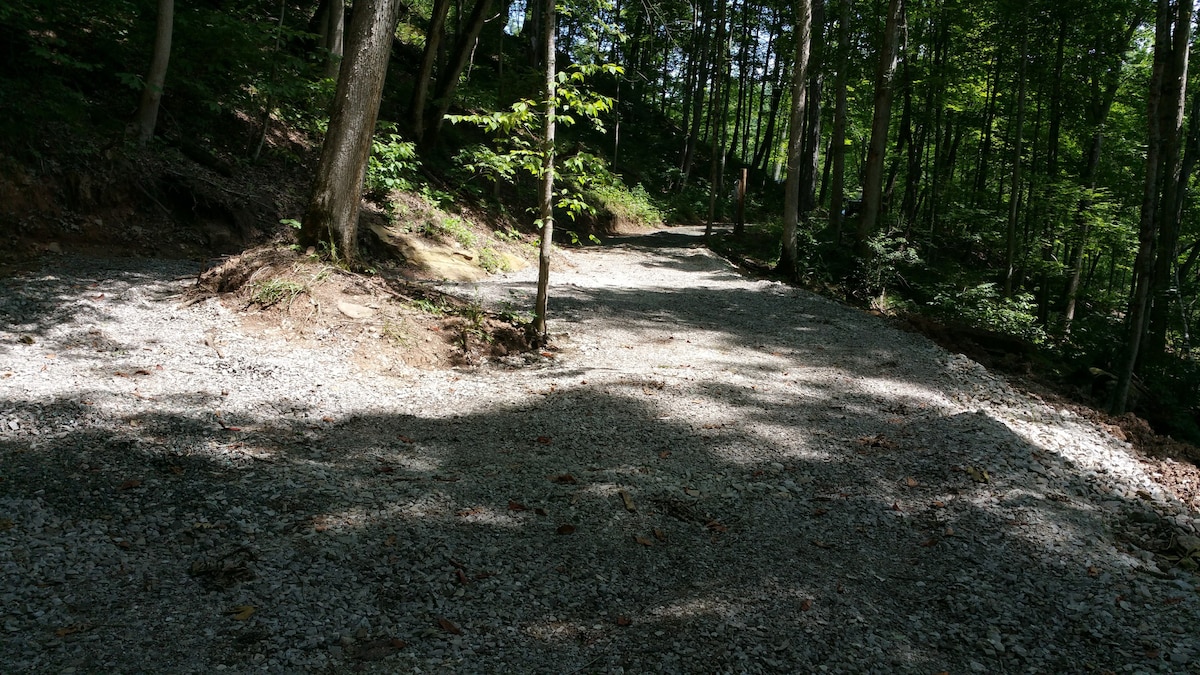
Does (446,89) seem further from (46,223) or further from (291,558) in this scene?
(291,558)

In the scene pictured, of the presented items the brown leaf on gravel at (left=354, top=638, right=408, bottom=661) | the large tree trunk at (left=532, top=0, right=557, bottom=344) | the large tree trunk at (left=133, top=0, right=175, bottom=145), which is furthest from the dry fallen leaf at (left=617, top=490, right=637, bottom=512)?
the large tree trunk at (left=133, top=0, right=175, bottom=145)

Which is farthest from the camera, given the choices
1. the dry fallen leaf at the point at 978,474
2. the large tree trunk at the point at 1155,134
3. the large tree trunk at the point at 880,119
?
the large tree trunk at the point at 880,119

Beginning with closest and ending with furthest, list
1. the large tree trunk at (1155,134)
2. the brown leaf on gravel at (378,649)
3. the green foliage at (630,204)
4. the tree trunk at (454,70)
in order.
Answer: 1. the brown leaf on gravel at (378,649)
2. the large tree trunk at (1155,134)
3. the tree trunk at (454,70)
4. the green foliage at (630,204)

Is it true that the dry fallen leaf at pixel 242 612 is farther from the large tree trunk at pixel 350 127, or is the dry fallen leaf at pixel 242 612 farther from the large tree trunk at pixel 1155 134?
the large tree trunk at pixel 1155 134

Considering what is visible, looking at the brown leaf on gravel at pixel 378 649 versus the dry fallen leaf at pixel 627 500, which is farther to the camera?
the dry fallen leaf at pixel 627 500

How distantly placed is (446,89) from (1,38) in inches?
349

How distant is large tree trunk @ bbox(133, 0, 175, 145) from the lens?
8.93 meters

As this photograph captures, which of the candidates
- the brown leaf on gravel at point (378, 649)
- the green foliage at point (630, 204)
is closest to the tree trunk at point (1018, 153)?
the green foliage at point (630, 204)

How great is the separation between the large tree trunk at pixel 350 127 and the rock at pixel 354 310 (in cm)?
79

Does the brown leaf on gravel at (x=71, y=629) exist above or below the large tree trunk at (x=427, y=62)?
below

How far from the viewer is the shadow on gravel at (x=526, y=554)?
2635mm

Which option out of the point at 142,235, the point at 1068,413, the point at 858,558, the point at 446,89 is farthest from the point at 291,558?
the point at 446,89

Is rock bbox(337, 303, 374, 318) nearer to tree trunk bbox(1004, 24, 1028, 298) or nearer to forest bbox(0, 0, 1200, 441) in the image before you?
forest bbox(0, 0, 1200, 441)

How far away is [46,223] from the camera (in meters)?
7.85
